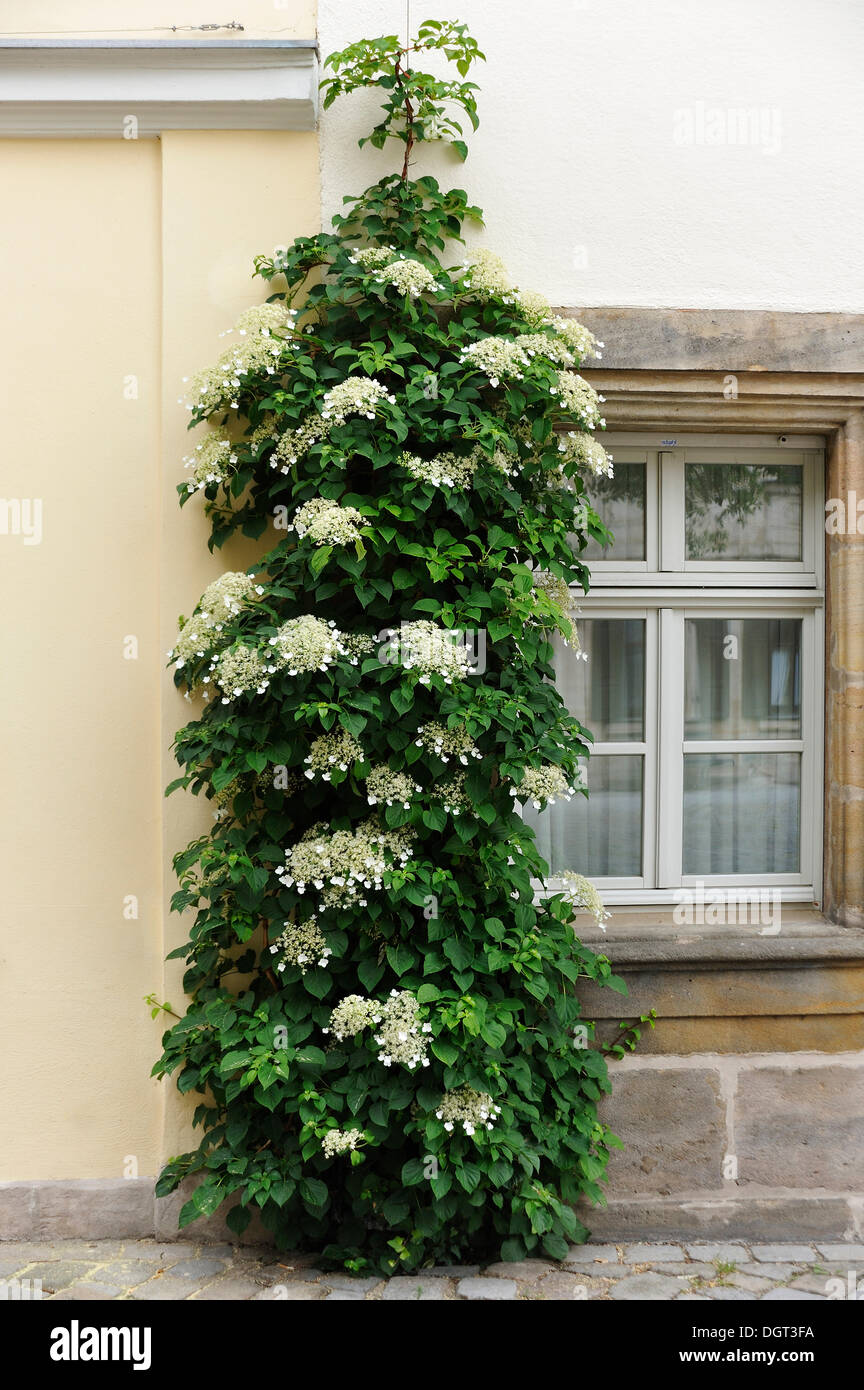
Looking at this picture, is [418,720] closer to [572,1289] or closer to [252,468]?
[252,468]

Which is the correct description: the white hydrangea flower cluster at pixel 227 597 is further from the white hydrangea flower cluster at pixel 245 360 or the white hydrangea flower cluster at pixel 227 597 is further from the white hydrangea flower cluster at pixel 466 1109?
the white hydrangea flower cluster at pixel 466 1109

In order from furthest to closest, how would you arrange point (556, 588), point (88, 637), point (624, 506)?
point (624, 506), point (88, 637), point (556, 588)

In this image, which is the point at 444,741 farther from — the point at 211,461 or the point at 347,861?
the point at 211,461

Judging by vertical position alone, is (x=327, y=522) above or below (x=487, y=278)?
below

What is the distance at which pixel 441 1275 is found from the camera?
3398mm

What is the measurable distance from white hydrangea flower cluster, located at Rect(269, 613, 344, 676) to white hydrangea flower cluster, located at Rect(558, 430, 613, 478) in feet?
3.30

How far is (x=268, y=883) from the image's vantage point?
3.43 m

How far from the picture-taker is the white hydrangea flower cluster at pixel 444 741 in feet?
10.4

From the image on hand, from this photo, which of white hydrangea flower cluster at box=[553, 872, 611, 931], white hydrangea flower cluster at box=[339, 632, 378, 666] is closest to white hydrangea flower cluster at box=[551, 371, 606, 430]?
white hydrangea flower cluster at box=[339, 632, 378, 666]

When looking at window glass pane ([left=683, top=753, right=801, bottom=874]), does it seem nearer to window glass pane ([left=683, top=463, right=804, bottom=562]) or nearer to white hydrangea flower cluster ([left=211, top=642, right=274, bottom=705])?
window glass pane ([left=683, top=463, right=804, bottom=562])

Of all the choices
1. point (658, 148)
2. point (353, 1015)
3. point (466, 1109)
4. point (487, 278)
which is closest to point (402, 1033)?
point (353, 1015)

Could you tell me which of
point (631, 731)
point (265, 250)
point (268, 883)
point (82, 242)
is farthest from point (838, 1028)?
point (82, 242)

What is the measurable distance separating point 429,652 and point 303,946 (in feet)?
3.22

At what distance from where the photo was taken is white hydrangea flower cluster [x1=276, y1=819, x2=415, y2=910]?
3193mm
